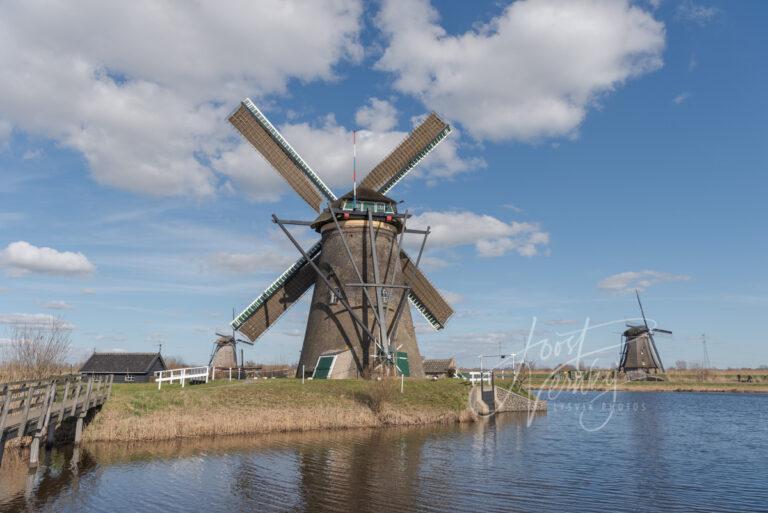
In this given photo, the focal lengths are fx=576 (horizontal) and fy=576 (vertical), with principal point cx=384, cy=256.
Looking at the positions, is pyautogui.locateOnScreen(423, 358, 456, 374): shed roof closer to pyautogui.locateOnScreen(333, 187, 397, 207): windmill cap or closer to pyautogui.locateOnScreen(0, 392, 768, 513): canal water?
pyautogui.locateOnScreen(333, 187, 397, 207): windmill cap

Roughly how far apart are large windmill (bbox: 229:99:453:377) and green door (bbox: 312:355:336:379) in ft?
0.19

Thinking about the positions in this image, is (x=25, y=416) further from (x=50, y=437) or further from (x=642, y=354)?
(x=642, y=354)

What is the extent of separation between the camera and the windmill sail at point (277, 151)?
116 ft

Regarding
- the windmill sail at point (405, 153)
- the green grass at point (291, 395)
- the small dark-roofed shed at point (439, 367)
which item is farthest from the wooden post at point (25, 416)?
the small dark-roofed shed at point (439, 367)

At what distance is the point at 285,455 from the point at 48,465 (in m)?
7.15

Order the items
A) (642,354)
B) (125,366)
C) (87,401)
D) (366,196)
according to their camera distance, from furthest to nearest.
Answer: (642,354), (125,366), (366,196), (87,401)

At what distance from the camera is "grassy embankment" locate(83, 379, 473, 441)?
75.3 ft

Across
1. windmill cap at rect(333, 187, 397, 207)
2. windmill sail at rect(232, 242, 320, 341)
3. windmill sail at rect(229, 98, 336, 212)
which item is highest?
windmill sail at rect(229, 98, 336, 212)

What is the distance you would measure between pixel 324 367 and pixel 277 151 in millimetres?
13643

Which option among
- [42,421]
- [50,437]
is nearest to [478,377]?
[50,437]

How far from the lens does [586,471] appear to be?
58.1 feet

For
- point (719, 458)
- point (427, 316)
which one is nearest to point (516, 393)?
point (427, 316)

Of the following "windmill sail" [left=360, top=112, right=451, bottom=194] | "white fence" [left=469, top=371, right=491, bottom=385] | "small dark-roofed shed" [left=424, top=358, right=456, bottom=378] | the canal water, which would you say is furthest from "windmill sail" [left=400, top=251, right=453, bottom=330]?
"small dark-roofed shed" [left=424, top=358, right=456, bottom=378]

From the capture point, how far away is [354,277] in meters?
32.9
